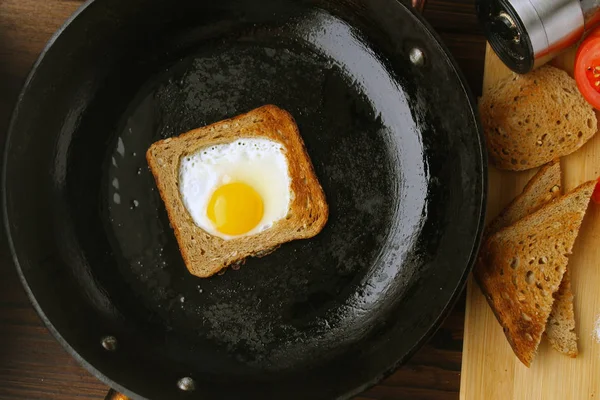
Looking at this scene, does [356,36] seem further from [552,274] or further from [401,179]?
[552,274]

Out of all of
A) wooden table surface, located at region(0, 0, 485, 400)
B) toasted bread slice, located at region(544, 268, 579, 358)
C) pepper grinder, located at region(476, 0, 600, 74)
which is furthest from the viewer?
wooden table surface, located at region(0, 0, 485, 400)

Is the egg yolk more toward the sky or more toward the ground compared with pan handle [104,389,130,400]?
more toward the sky

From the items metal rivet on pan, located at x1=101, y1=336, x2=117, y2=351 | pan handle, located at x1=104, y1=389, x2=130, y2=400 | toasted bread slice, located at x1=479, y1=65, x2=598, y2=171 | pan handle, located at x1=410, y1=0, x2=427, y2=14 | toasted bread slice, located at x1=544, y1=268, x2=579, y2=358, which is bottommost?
pan handle, located at x1=104, y1=389, x2=130, y2=400

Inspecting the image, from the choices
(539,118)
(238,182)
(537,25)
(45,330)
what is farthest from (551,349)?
(45,330)

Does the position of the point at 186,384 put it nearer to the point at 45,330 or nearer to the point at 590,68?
the point at 45,330

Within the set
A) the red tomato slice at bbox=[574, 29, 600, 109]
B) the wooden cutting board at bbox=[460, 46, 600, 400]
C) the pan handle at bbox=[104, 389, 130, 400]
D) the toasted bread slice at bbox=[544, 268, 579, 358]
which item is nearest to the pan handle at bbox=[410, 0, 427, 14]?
the wooden cutting board at bbox=[460, 46, 600, 400]

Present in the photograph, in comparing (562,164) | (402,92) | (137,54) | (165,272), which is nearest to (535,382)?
(562,164)

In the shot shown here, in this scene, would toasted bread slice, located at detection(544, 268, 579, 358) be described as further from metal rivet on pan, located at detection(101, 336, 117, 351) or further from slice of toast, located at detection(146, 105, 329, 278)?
metal rivet on pan, located at detection(101, 336, 117, 351)
